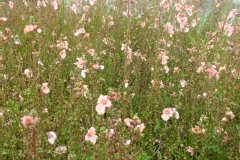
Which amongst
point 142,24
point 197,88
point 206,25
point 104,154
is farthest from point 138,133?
point 206,25

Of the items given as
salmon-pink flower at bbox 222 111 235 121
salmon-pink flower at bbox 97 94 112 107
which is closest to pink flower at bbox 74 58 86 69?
salmon-pink flower at bbox 97 94 112 107

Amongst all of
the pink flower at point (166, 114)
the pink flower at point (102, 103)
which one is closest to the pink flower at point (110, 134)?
the pink flower at point (102, 103)

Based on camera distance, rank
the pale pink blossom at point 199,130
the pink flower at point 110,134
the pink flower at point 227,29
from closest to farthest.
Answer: the pink flower at point 110,134 → the pale pink blossom at point 199,130 → the pink flower at point 227,29

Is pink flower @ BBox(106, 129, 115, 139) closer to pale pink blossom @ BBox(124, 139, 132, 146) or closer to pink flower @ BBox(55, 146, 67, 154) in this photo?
pale pink blossom @ BBox(124, 139, 132, 146)

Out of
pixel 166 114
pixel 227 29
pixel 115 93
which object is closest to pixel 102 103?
pixel 115 93

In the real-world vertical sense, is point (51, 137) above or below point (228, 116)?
above

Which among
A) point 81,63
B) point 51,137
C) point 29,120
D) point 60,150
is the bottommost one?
point 60,150

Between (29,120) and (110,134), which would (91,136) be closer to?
(110,134)

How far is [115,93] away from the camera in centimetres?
313

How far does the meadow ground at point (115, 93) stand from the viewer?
120 inches

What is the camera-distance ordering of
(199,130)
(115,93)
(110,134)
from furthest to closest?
1. (199,130)
2. (115,93)
3. (110,134)

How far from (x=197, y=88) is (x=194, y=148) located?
775mm

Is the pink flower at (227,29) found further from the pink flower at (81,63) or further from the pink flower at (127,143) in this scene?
the pink flower at (127,143)

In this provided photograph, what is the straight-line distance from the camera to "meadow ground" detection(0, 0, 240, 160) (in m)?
3.05
